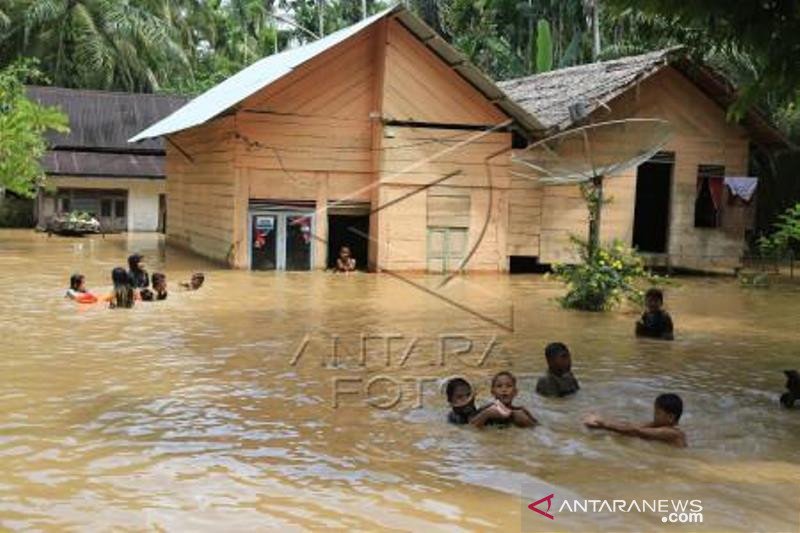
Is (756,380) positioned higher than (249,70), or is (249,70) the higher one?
(249,70)

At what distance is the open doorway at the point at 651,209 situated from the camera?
84.5ft

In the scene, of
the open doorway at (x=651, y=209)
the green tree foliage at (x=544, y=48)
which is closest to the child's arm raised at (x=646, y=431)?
the open doorway at (x=651, y=209)

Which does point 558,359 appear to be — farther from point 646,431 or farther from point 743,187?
point 743,187

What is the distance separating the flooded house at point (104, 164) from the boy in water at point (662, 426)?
28934 mm

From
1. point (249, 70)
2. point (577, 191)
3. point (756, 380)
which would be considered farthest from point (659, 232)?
point (756, 380)

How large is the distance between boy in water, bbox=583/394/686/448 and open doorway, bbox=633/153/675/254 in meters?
18.4

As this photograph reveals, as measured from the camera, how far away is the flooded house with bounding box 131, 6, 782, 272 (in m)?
21.0

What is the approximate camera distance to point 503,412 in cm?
761

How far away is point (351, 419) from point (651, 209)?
20.6 metres

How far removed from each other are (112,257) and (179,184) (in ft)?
15.3

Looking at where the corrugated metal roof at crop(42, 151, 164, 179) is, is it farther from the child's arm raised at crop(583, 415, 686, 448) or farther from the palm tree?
the child's arm raised at crop(583, 415, 686, 448)

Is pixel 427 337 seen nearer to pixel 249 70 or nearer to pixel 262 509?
pixel 262 509

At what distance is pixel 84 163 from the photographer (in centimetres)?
3412

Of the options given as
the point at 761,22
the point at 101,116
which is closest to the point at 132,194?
the point at 101,116
